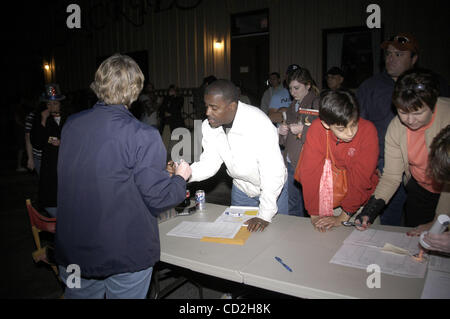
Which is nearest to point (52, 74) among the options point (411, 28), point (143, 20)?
point (143, 20)

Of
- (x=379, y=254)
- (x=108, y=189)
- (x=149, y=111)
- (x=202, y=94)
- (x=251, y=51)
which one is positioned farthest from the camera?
(x=251, y=51)

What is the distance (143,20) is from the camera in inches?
420

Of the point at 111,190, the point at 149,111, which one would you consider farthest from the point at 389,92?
the point at 149,111

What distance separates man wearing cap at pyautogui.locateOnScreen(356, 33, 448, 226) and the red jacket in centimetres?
63

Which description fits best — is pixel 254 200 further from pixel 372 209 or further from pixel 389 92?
pixel 389 92

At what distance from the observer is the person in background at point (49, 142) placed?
282 cm

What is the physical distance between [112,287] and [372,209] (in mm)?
1423

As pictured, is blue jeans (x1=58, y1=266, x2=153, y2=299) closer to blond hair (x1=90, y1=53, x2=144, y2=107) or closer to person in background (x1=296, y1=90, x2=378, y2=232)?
blond hair (x1=90, y1=53, x2=144, y2=107)

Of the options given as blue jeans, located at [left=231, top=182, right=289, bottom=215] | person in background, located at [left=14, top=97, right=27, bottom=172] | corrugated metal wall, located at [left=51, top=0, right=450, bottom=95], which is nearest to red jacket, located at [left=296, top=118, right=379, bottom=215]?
blue jeans, located at [left=231, top=182, right=289, bottom=215]

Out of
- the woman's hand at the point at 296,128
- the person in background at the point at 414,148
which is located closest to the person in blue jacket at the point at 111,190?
the person in background at the point at 414,148

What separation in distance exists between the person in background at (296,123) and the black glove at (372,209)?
3.17ft

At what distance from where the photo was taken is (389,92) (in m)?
2.55

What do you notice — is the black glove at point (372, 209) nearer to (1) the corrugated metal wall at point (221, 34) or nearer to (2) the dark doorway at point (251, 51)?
(1) the corrugated metal wall at point (221, 34)

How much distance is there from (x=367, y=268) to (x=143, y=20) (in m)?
11.2
